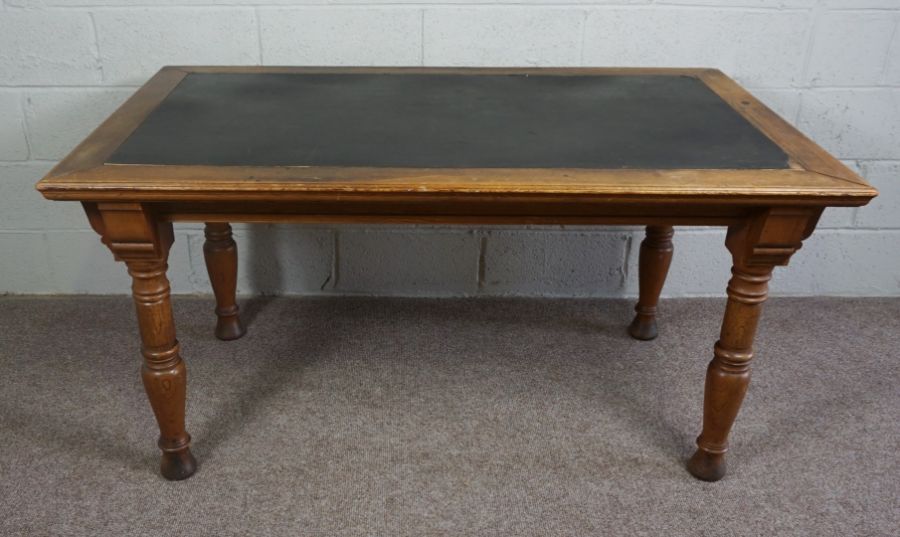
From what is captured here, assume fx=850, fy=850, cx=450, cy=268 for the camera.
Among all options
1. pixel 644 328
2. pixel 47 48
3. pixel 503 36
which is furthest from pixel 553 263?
pixel 47 48

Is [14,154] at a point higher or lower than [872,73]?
lower

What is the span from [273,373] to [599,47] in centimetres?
119

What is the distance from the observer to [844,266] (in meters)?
2.51

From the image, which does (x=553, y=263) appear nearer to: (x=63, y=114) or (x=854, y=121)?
(x=854, y=121)

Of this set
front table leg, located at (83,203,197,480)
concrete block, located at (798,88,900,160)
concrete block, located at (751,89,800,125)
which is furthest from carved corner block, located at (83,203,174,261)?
concrete block, located at (798,88,900,160)

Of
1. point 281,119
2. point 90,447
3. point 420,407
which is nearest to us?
point 281,119

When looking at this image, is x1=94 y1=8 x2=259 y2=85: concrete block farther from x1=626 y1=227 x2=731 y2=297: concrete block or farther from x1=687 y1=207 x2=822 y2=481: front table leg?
x1=687 y1=207 x2=822 y2=481: front table leg

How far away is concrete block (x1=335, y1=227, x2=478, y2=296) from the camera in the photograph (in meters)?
2.45

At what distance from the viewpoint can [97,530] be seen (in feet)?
5.33

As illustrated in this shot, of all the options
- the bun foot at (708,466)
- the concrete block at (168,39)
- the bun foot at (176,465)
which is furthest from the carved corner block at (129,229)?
the bun foot at (708,466)

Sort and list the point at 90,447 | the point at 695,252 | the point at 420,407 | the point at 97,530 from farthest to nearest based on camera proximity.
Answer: the point at 695,252
the point at 420,407
the point at 90,447
the point at 97,530

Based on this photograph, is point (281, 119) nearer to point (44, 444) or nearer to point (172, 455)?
point (172, 455)

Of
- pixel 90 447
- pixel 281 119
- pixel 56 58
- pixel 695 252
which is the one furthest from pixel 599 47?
pixel 90 447

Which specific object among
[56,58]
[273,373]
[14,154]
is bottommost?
[273,373]
